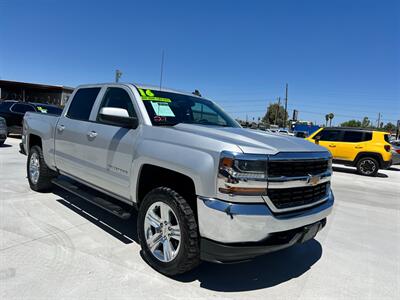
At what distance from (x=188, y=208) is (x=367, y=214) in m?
4.72

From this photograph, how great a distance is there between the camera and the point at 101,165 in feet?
13.2

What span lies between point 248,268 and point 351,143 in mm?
11307

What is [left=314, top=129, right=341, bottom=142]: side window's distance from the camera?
44.6 feet

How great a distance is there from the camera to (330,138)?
45.0 feet

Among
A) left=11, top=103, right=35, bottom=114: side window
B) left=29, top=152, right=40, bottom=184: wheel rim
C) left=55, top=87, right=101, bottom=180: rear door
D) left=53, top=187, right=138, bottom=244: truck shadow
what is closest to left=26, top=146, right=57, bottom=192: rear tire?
left=29, top=152, right=40, bottom=184: wheel rim

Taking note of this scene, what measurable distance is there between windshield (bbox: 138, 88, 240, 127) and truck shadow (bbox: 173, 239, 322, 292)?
163 centimetres

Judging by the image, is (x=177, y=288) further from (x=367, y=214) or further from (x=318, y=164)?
(x=367, y=214)

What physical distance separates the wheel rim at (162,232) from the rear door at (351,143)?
38.6 feet

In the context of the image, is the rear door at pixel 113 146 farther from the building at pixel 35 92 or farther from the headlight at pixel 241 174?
the building at pixel 35 92

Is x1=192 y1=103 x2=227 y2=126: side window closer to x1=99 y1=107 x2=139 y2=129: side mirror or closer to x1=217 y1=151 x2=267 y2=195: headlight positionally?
x1=99 y1=107 x2=139 y2=129: side mirror

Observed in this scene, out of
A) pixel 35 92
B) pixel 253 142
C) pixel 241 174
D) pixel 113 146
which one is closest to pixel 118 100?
pixel 113 146

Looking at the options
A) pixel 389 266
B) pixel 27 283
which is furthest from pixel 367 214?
pixel 27 283

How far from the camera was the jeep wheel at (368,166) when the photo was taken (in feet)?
41.6

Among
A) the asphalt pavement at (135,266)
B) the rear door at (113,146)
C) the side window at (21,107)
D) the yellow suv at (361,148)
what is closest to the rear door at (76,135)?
the rear door at (113,146)
